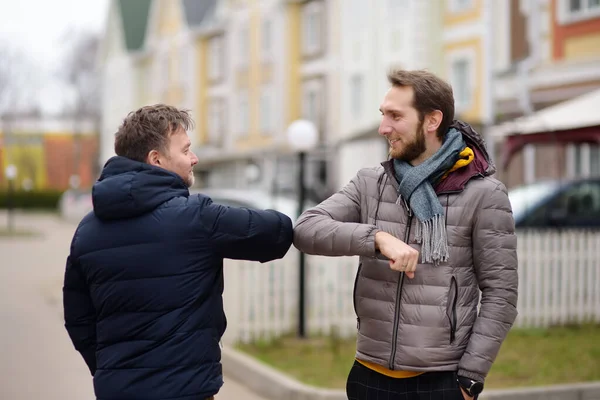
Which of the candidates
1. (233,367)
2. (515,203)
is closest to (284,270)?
(233,367)

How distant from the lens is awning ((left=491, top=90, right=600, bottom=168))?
10.1 m

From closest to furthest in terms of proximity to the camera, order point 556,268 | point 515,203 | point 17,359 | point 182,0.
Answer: point 17,359 → point 556,268 → point 515,203 → point 182,0

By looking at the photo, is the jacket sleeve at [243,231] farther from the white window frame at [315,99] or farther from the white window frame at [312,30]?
the white window frame at [312,30]

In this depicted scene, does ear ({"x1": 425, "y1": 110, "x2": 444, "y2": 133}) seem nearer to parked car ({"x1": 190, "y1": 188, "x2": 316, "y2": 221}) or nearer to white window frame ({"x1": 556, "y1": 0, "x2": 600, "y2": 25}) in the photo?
parked car ({"x1": 190, "y1": 188, "x2": 316, "y2": 221})

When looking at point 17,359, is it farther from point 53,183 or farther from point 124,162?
point 53,183

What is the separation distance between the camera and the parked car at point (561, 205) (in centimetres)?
1299

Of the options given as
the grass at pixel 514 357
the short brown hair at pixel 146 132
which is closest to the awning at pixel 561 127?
the grass at pixel 514 357

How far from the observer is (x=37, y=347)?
1020 centimetres

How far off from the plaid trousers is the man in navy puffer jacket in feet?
1.80

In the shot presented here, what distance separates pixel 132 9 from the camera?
61562mm

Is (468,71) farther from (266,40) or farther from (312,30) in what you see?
(266,40)

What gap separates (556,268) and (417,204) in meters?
8.18

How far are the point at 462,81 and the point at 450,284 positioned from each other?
Result: 24.1 meters

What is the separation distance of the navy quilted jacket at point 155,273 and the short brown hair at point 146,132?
53 millimetres
